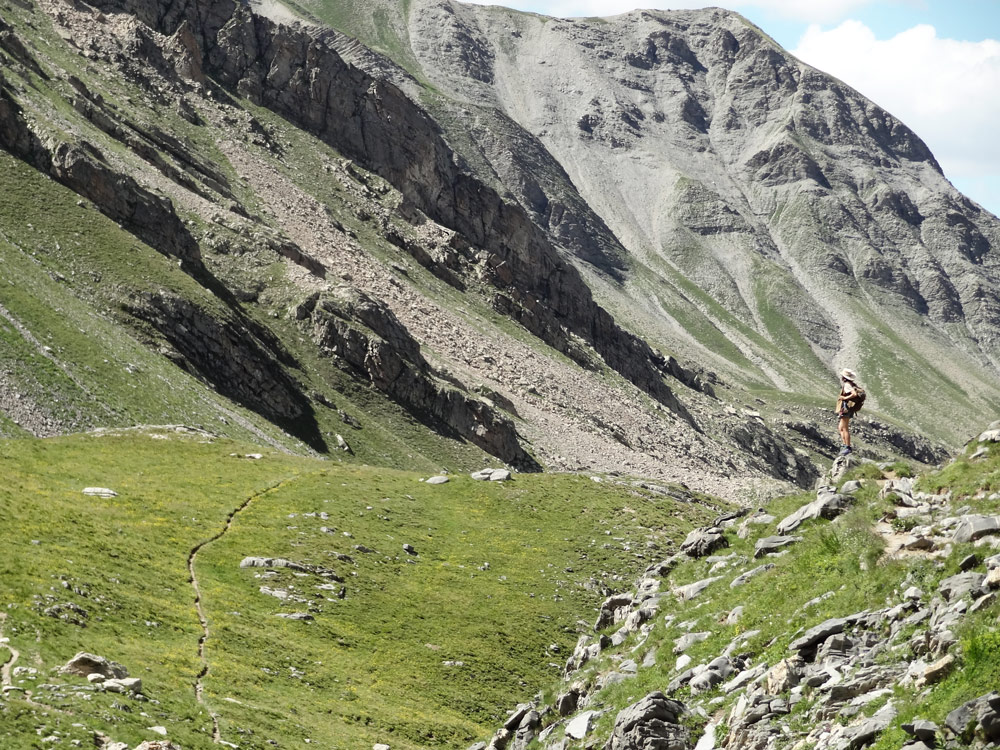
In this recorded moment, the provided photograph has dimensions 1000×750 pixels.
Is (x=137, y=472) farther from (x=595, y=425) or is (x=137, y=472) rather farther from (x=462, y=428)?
(x=595, y=425)

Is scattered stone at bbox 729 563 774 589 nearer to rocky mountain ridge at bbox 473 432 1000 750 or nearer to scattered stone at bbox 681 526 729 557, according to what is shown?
rocky mountain ridge at bbox 473 432 1000 750

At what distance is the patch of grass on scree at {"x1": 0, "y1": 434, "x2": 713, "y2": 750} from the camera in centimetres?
3100

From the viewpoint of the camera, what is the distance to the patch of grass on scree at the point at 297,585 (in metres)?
31.0

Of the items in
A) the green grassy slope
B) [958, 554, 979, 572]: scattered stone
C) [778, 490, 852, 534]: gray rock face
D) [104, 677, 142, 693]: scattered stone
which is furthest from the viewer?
[104, 677, 142, 693]: scattered stone

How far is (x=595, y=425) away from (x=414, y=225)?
196ft

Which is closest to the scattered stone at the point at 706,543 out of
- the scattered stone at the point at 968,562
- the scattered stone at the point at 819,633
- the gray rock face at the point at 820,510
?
the gray rock face at the point at 820,510

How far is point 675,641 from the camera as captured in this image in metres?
24.0

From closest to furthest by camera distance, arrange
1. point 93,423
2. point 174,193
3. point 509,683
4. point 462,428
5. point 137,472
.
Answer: point 509,683
point 137,472
point 93,423
point 462,428
point 174,193

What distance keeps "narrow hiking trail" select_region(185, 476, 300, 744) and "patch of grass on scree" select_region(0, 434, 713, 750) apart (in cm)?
31

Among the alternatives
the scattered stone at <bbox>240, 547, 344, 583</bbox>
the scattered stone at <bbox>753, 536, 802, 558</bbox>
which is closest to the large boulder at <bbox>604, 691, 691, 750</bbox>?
the scattered stone at <bbox>753, 536, 802, 558</bbox>

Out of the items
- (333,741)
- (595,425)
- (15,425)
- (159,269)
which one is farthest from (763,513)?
(595,425)

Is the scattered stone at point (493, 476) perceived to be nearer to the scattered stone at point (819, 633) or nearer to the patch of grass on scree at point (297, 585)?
the patch of grass on scree at point (297, 585)

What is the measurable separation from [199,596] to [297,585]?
236 inches

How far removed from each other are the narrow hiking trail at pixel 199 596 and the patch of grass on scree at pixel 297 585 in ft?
1.02
